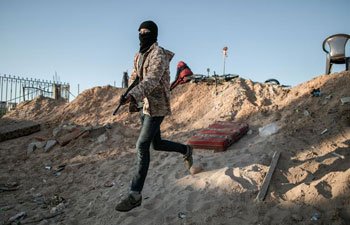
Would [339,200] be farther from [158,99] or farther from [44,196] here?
A: [44,196]

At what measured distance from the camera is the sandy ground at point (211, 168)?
113 inches

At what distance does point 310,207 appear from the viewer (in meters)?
2.67

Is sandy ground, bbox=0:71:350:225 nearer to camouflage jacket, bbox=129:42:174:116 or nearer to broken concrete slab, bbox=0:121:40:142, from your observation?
broken concrete slab, bbox=0:121:40:142

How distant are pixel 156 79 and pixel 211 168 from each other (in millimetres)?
1977

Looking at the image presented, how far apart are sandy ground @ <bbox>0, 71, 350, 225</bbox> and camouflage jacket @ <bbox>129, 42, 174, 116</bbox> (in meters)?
1.28

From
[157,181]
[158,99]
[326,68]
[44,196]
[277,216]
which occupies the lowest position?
[44,196]

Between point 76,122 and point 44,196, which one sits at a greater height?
point 76,122

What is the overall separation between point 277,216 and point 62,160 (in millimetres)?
5588

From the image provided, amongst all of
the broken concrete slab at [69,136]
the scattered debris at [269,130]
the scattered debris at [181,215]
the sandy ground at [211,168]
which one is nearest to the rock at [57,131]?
the sandy ground at [211,168]

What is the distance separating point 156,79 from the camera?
272 centimetres

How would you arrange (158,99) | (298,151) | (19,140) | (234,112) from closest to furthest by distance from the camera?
(158,99) → (298,151) → (234,112) → (19,140)

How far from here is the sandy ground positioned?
2880 mm

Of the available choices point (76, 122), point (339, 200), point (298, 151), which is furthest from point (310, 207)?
point (76, 122)

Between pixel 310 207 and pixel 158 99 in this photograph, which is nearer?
pixel 310 207
